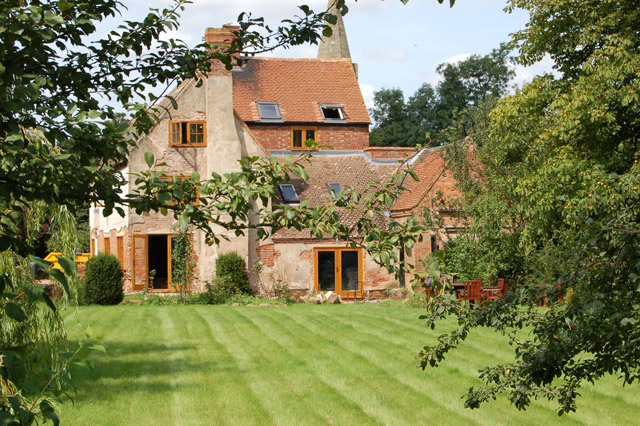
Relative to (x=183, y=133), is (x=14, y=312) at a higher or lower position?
lower

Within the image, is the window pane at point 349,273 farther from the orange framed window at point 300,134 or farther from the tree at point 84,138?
the tree at point 84,138

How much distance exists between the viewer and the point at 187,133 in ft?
89.9

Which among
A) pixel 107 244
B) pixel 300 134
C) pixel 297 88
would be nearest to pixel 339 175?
pixel 300 134

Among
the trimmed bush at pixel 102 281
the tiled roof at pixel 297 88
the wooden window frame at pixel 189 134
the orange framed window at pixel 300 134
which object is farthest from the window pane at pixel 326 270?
the tiled roof at pixel 297 88

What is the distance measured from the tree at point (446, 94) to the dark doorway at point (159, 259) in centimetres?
3304

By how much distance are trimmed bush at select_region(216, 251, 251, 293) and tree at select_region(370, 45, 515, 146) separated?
3474 cm

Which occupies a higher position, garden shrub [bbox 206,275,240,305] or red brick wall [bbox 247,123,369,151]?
red brick wall [bbox 247,123,369,151]

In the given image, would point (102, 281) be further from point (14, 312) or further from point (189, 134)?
point (14, 312)

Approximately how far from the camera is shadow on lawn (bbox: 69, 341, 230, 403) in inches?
429

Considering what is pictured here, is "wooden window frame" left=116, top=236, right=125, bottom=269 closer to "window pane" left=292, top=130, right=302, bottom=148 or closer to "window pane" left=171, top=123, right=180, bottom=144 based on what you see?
"window pane" left=171, top=123, right=180, bottom=144

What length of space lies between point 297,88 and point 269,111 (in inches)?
93.1

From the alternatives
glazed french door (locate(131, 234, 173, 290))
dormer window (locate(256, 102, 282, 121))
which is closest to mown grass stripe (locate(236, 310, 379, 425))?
glazed french door (locate(131, 234, 173, 290))

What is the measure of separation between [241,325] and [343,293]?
960cm

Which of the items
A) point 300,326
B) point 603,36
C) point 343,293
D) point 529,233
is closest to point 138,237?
point 343,293
